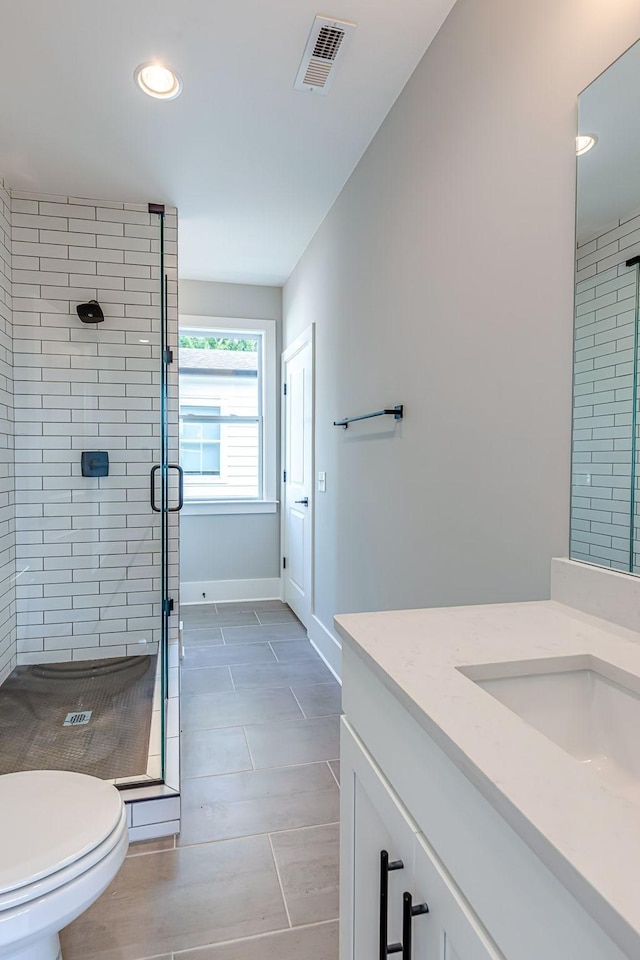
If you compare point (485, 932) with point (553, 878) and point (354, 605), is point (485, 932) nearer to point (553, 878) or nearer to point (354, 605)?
point (553, 878)

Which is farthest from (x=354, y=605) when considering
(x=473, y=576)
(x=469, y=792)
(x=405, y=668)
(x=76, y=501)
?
(x=469, y=792)

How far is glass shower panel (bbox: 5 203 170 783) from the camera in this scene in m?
3.02

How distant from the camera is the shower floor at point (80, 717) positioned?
6.64 ft

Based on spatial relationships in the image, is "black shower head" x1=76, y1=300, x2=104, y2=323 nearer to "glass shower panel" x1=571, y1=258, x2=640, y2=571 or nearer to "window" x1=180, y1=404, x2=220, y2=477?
"window" x1=180, y1=404, x2=220, y2=477

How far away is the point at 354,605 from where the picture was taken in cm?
271

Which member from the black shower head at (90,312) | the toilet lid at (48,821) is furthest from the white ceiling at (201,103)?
the toilet lid at (48,821)

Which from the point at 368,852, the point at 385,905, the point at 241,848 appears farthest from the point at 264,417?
the point at 385,905

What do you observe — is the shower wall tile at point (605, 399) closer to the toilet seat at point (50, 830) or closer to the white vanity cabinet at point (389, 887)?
the white vanity cabinet at point (389, 887)

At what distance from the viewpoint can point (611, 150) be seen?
1.06 metres

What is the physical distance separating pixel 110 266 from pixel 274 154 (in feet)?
3.76

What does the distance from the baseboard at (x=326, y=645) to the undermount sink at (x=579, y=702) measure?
6.79 feet

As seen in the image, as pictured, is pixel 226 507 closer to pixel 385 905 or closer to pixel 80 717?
pixel 80 717

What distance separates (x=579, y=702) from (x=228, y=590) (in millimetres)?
3921

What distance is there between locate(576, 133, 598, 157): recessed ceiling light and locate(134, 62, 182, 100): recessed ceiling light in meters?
Result: 1.57
